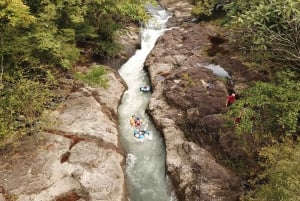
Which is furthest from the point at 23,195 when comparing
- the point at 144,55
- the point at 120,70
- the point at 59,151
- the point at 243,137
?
the point at 144,55

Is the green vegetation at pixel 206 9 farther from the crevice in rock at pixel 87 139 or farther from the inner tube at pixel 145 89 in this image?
the crevice in rock at pixel 87 139

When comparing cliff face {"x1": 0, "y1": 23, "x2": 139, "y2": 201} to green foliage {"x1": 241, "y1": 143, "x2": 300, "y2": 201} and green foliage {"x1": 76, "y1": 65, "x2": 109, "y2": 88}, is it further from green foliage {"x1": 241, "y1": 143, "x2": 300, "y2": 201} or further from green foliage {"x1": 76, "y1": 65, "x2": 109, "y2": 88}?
green foliage {"x1": 241, "y1": 143, "x2": 300, "y2": 201}

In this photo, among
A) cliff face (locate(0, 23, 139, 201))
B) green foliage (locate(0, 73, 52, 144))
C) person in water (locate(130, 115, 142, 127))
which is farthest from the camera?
person in water (locate(130, 115, 142, 127))

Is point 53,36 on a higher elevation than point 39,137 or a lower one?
higher

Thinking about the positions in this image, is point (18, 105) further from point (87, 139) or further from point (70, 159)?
point (87, 139)

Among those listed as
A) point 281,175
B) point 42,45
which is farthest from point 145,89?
point 281,175

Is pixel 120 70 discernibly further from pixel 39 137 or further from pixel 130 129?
pixel 39 137

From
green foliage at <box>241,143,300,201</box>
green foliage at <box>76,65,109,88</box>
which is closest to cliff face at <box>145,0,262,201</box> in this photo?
green foliage at <box>241,143,300,201</box>
